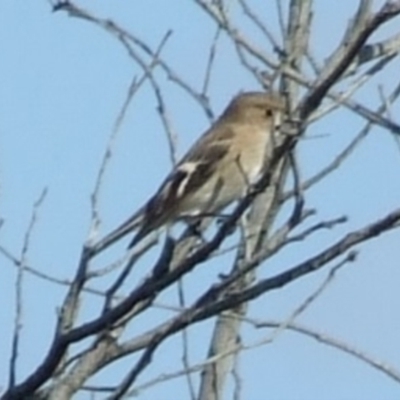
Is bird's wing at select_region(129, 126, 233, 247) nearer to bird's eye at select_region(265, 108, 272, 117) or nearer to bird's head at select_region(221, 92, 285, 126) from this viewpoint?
bird's head at select_region(221, 92, 285, 126)

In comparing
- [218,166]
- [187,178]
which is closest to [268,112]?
[218,166]

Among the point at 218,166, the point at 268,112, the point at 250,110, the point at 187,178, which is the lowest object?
the point at 187,178

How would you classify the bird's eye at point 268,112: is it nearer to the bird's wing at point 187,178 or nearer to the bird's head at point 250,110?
the bird's head at point 250,110

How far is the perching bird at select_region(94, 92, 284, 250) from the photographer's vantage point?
621 centimetres

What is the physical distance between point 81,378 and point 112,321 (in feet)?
0.46

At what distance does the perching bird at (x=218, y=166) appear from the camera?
6.21 meters

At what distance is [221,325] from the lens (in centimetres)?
491

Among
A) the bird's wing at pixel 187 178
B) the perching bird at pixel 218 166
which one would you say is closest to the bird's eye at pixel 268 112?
the perching bird at pixel 218 166

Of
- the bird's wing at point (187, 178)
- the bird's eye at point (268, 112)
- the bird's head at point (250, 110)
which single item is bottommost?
the bird's wing at point (187, 178)

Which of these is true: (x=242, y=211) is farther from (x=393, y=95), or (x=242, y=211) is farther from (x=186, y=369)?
(x=393, y=95)

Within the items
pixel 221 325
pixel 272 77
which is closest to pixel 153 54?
pixel 272 77

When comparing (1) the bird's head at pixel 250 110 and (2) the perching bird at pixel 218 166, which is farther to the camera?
(1) the bird's head at pixel 250 110

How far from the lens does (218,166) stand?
7137 mm

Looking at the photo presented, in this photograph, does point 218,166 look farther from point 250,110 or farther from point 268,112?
point 250,110
